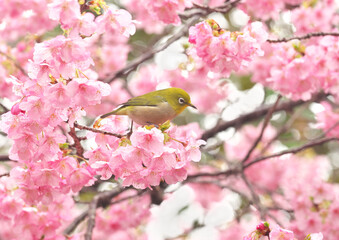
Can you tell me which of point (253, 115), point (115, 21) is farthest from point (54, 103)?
point (253, 115)

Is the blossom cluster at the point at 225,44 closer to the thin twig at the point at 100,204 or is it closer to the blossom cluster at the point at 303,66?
the blossom cluster at the point at 303,66

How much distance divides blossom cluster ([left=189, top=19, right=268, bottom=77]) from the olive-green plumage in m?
0.24

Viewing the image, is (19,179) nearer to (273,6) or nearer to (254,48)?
(254,48)

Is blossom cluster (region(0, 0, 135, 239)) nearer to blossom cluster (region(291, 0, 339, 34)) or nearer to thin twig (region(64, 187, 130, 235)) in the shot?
thin twig (region(64, 187, 130, 235))

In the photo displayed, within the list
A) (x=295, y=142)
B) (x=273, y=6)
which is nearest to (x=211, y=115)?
(x=295, y=142)

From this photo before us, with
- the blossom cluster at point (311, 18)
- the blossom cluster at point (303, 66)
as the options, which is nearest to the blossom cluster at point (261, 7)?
the blossom cluster at point (311, 18)

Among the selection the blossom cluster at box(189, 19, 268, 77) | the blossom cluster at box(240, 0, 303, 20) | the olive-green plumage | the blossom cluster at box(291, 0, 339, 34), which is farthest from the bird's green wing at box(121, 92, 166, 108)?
the blossom cluster at box(291, 0, 339, 34)

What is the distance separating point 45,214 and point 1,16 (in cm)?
209

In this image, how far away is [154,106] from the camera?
96.3 inches

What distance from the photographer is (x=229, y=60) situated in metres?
2.39

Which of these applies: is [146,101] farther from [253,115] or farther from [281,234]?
[253,115]

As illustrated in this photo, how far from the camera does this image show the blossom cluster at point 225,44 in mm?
2281

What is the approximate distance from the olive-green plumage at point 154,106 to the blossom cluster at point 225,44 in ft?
0.78

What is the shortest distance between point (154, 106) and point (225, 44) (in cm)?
45
